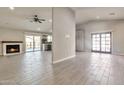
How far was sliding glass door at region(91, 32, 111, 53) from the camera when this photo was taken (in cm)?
988

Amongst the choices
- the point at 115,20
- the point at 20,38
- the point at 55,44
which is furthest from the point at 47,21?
the point at 115,20

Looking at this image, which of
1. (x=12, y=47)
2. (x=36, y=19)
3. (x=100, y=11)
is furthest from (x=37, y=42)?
(x=100, y=11)

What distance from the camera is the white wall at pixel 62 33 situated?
558 cm

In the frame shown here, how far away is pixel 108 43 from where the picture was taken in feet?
32.4

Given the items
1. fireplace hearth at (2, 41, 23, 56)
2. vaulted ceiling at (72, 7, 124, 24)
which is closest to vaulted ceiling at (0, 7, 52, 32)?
fireplace hearth at (2, 41, 23, 56)

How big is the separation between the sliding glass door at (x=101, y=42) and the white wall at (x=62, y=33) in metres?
3.64

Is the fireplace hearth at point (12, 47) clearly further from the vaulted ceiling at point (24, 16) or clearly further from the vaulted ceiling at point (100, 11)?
the vaulted ceiling at point (100, 11)

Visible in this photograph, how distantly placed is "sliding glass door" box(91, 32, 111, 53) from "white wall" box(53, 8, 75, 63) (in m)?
3.64

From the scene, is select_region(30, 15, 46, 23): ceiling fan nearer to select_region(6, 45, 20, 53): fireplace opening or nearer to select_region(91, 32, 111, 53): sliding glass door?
select_region(6, 45, 20, 53): fireplace opening

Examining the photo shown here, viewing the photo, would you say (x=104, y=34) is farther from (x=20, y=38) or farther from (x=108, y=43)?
(x=20, y=38)

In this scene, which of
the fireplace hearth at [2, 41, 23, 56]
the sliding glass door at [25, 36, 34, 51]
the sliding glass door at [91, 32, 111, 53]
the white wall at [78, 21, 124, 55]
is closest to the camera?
the sliding glass door at [25, 36, 34, 51]

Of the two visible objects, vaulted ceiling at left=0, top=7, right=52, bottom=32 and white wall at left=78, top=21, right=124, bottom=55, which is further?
white wall at left=78, top=21, right=124, bottom=55

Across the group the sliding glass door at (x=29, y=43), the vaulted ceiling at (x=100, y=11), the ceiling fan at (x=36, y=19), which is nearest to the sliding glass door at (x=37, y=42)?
the sliding glass door at (x=29, y=43)
